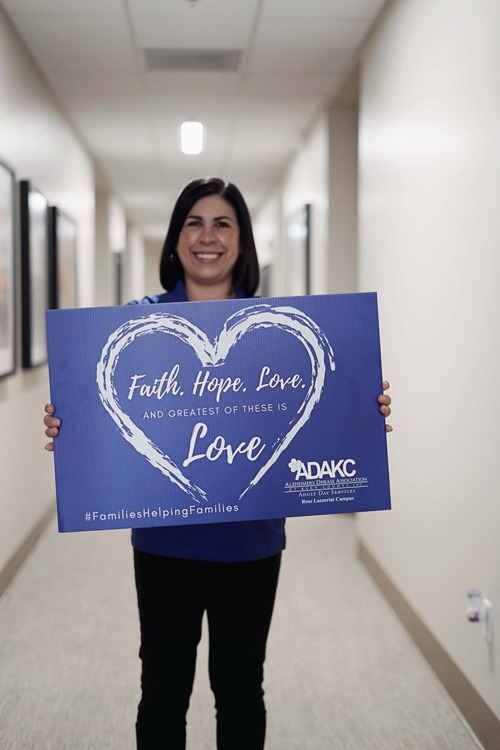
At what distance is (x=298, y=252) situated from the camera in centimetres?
592

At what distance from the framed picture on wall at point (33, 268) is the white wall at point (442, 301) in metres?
1.53

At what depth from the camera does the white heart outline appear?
141cm

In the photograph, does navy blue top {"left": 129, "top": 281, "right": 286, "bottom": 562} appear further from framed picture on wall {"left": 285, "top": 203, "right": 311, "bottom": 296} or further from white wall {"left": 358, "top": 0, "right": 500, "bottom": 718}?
framed picture on wall {"left": 285, "top": 203, "right": 311, "bottom": 296}

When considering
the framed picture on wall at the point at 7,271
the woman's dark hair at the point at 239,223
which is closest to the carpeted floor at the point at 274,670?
the framed picture on wall at the point at 7,271

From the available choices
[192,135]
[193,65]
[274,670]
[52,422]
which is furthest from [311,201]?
[52,422]

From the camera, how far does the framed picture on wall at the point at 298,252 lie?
17.8 ft

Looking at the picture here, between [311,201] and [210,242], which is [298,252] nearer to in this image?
[311,201]

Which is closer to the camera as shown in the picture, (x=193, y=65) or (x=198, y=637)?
(x=198, y=637)

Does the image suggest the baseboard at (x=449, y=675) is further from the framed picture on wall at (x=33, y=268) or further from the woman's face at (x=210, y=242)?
the framed picture on wall at (x=33, y=268)

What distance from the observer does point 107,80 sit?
425cm

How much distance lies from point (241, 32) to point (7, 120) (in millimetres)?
1064

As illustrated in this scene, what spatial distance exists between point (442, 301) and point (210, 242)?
1065 mm

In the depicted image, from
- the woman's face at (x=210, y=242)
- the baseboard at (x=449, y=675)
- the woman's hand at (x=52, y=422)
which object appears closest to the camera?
the woman's hand at (x=52, y=422)

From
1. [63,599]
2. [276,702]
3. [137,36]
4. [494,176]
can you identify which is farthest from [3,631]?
[137,36]
